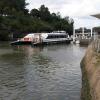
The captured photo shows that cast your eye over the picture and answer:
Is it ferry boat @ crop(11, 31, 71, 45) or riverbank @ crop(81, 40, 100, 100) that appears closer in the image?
riverbank @ crop(81, 40, 100, 100)

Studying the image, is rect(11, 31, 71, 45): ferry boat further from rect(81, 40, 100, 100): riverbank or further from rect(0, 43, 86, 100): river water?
rect(81, 40, 100, 100): riverbank

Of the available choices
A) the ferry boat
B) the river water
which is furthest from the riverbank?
the ferry boat

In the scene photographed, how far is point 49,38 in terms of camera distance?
93.4 m

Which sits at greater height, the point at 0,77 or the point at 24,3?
the point at 24,3

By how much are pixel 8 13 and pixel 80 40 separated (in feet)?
192

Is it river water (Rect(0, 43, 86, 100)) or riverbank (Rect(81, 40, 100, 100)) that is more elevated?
riverbank (Rect(81, 40, 100, 100))

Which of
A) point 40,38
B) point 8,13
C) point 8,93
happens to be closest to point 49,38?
point 40,38

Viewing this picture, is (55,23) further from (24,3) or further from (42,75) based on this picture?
(42,75)

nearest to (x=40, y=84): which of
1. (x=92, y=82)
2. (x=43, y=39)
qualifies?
(x=92, y=82)

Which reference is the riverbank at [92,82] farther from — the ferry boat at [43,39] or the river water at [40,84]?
the ferry boat at [43,39]

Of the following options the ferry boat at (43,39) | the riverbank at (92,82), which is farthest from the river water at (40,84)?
the ferry boat at (43,39)

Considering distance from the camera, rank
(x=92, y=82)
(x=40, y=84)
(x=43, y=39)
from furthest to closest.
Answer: (x=43, y=39) < (x=40, y=84) < (x=92, y=82)

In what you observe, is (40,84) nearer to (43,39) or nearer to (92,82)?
(92,82)

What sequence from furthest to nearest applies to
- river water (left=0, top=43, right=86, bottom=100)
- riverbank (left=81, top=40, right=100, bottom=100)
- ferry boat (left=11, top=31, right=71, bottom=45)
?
1. ferry boat (left=11, top=31, right=71, bottom=45)
2. river water (left=0, top=43, right=86, bottom=100)
3. riverbank (left=81, top=40, right=100, bottom=100)
